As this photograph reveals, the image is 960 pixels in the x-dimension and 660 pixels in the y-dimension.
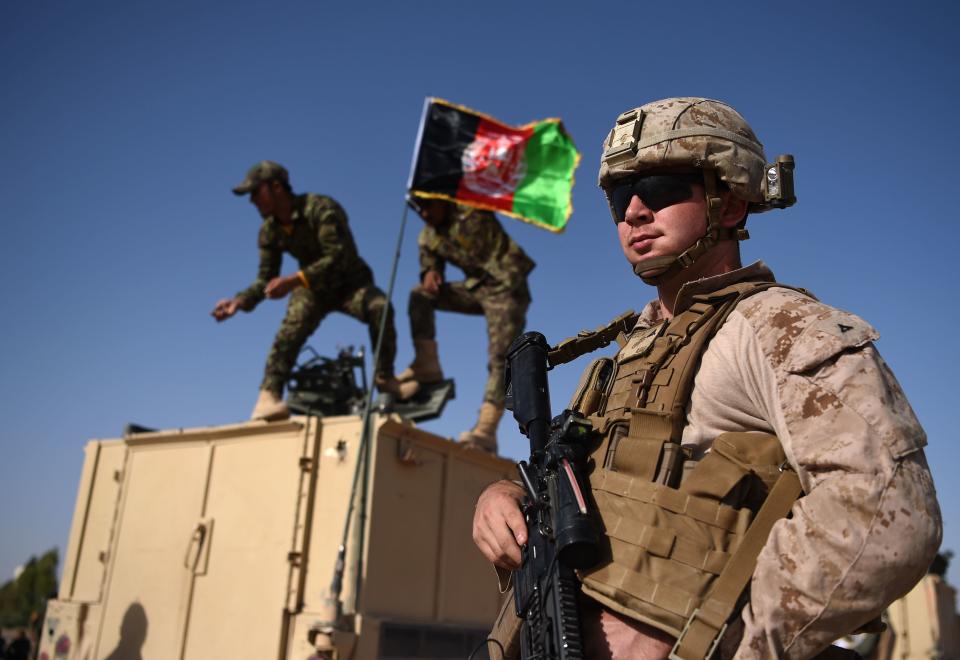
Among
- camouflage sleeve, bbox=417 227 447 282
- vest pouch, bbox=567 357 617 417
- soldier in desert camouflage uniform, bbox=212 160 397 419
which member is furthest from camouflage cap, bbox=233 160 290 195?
vest pouch, bbox=567 357 617 417

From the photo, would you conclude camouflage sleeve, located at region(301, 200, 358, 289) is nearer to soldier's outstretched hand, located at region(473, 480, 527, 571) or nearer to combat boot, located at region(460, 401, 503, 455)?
combat boot, located at region(460, 401, 503, 455)

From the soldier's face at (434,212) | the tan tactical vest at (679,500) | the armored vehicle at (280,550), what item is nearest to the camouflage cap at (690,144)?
the tan tactical vest at (679,500)

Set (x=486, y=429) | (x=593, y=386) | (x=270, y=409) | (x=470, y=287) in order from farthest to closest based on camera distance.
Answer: (x=470, y=287) → (x=486, y=429) → (x=270, y=409) → (x=593, y=386)

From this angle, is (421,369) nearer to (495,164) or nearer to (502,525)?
(495,164)

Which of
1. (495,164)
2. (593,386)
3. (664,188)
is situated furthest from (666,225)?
(495,164)

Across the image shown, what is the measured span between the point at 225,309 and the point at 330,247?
1.08 meters

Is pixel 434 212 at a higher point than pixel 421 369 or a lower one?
higher

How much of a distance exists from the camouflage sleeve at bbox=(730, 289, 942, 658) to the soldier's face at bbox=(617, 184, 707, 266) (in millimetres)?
471

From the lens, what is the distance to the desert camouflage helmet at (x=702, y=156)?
1776 mm

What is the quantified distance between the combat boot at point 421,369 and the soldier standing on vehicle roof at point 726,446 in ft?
19.0

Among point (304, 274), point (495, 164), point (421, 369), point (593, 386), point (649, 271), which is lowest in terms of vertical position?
point (593, 386)

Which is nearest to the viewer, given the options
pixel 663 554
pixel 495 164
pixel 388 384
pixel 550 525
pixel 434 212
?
pixel 663 554

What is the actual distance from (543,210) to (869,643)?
20.2ft

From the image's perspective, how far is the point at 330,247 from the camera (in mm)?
7277
